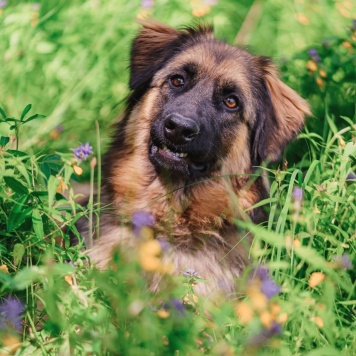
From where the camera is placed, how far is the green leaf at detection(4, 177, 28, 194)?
2846mm

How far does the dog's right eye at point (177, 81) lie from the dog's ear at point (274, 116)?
0.51 m

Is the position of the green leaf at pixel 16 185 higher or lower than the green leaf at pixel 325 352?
higher

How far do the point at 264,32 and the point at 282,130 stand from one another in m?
1.86

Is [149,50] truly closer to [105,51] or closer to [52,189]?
[105,51]

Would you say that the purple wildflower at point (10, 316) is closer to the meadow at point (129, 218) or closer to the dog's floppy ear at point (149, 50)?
the meadow at point (129, 218)

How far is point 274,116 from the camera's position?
4.17 meters

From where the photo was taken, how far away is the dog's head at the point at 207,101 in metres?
3.75

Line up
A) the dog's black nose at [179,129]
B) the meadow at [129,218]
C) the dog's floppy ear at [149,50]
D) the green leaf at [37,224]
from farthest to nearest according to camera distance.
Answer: the dog's floppy ear at [149,50]
the dog's black nose at [179,129]
the green leaf at [37,224]
the meadow at [129,218]

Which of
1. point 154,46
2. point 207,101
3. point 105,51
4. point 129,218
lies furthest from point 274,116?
point 105,51

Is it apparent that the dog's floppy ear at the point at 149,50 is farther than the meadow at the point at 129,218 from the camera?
Yes

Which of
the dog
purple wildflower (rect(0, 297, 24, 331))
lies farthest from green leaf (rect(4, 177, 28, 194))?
the dog

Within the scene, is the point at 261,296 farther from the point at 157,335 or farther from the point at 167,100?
the point at 167,100

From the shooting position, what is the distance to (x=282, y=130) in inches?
164

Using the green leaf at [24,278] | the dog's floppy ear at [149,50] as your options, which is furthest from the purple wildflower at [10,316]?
the dog's floppy ear at [149,50]
